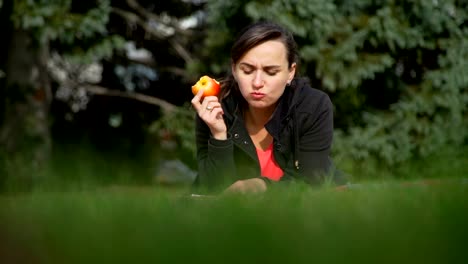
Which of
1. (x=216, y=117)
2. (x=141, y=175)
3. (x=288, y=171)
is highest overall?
(x=216, y=117)

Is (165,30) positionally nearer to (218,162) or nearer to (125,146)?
(125,146)

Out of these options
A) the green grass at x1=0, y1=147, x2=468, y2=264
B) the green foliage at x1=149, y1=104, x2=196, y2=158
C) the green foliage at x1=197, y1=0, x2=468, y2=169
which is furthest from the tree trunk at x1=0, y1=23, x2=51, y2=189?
the green grass at x1=0, y1=147, x2=468, y2=264

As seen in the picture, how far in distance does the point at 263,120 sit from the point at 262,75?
0.51 metres

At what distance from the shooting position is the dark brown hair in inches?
160

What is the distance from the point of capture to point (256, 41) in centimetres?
408

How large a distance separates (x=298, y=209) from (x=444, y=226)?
363mm

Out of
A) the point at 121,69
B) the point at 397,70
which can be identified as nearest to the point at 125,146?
the point at 121,69

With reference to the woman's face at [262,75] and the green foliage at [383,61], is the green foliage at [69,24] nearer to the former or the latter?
the green foliage at [383,61]

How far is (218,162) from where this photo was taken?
4102 millimetres

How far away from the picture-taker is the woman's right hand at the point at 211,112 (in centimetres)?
403

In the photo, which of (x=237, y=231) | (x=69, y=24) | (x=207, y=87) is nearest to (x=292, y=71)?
(x=207, y=87)

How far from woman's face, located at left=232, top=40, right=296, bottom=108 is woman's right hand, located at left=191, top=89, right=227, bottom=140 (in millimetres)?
158

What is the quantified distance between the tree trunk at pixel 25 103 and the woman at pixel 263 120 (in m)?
4.98

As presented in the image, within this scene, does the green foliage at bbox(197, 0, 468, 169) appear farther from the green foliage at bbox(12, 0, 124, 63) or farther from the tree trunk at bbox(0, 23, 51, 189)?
the tree trunk at bbox(0, 23, 51, 189)
